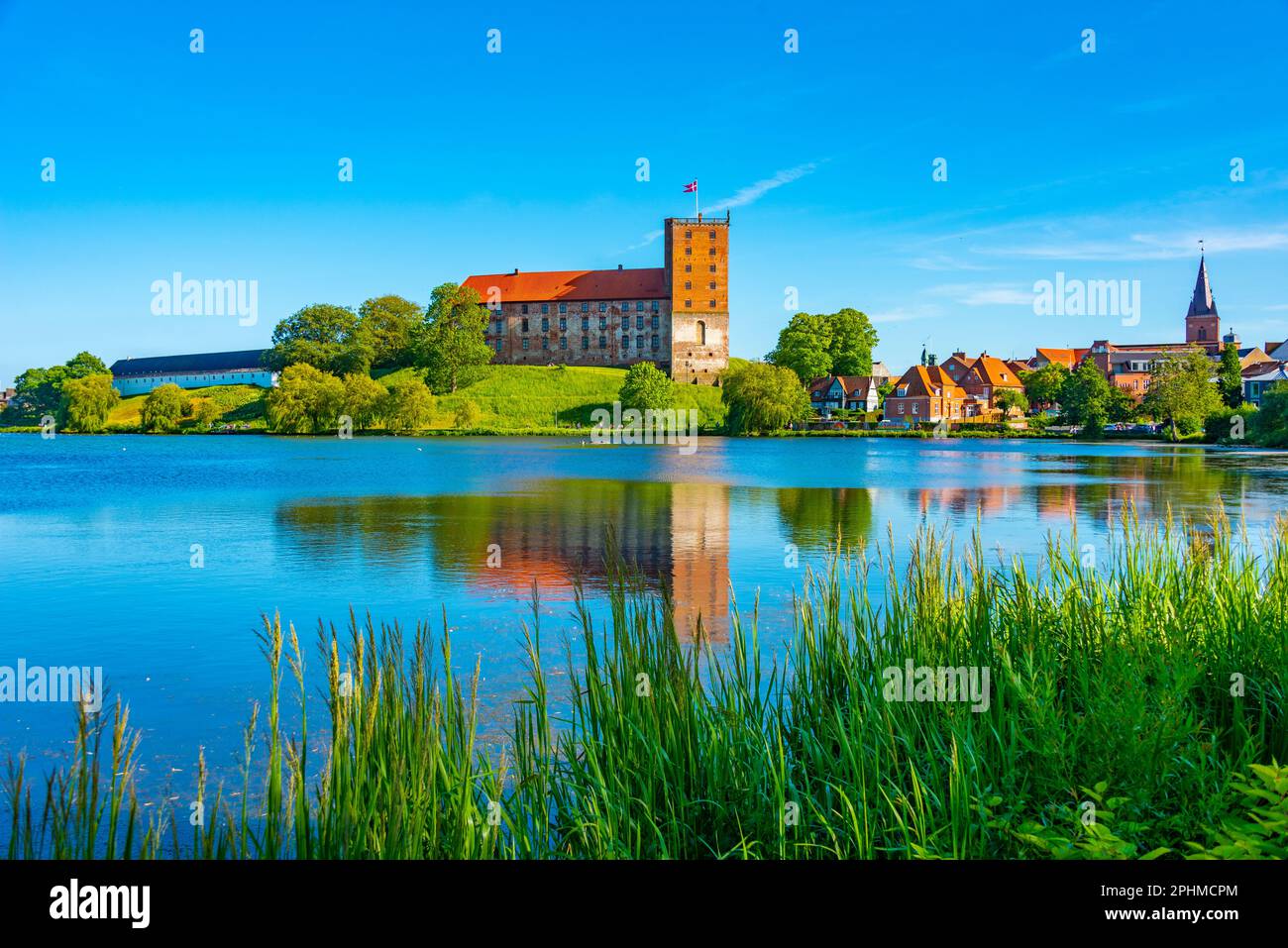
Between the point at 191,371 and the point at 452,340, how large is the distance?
7341cm

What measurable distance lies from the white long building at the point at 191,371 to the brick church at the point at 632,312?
44.5 metres

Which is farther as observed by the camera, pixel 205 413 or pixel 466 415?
pixel 205 413

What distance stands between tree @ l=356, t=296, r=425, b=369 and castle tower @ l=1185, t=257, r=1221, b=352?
356ft

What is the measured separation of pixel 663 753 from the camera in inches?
242

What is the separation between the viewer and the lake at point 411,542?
12242 millimetres

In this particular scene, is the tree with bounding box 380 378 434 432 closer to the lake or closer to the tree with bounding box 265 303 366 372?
the tree with bounding box 265 303 366 372

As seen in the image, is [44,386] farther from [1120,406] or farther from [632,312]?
[1120,406]

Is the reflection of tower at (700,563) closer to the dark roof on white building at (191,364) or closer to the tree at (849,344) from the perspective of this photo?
the tree at (849,344)

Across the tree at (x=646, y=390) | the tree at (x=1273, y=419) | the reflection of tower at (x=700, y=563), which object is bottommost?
the reflection of tower at (x=700, y=563)

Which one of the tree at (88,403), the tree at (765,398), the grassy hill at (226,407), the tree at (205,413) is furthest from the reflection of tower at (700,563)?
the tree at (88,403)

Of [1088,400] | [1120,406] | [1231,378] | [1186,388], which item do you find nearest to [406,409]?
[1088,400]

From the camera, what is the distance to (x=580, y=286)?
155 meters
